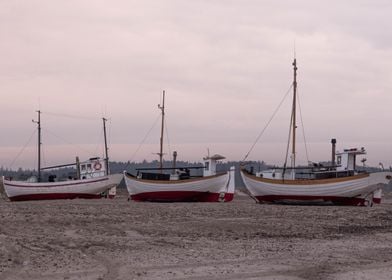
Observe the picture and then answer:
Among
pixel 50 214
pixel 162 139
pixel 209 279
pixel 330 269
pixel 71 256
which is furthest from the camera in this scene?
pixel 162 139

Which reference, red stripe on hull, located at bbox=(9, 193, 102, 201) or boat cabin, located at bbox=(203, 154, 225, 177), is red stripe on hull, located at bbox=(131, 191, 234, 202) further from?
red stripe on hull, located at bbox=(9, 193, 102, 201)

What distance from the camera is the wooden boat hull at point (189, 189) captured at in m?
37.0

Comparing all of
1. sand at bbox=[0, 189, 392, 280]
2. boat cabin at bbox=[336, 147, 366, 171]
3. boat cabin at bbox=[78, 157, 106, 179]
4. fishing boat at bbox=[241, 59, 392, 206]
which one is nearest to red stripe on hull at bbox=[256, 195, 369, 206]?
fishing boat at bbox=[241, 59, 392, 206]

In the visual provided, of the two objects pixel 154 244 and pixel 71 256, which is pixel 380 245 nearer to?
pixel 154 244

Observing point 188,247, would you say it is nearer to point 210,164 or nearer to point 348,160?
point 348,160

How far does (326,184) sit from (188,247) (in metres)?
20.3

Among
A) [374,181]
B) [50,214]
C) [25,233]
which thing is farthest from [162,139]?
[25,233]

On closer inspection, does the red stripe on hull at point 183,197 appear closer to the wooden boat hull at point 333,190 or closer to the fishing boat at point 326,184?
the fishing boat at point 326,184

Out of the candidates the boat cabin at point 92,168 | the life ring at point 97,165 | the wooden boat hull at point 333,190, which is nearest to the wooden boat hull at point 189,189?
the wooden boat hull at point 333,190

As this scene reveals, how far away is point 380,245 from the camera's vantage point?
1484cm

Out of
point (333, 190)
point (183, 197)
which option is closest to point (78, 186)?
point (183, 197)

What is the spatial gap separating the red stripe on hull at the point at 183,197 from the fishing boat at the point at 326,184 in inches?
90.4

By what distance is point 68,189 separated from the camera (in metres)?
43.6

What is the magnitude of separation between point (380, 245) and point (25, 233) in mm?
8806
